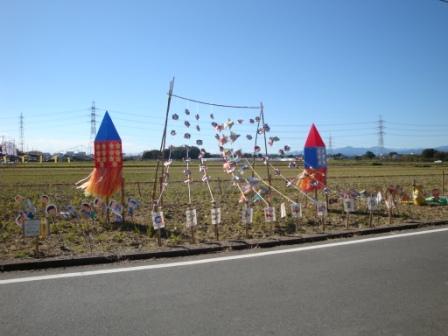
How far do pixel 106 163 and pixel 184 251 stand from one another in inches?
172

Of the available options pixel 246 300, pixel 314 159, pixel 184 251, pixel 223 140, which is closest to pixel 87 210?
pixel 184 251

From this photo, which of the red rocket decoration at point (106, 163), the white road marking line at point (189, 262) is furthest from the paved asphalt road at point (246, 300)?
the red rocket decoration at point (106, 163)

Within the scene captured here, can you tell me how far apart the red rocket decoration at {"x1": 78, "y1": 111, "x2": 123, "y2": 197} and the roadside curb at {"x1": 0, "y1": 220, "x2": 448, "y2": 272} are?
12.6 feet

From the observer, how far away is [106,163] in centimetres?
966

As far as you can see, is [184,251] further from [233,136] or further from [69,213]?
[233,136]

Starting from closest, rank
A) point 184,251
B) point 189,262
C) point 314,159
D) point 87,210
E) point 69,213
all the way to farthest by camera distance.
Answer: point 189,262 → point 184,251 → point 87,210 → point 69,213 → point 314,159

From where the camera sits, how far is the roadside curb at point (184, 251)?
5.42m

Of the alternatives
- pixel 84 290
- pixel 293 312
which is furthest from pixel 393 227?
pixel 84 290

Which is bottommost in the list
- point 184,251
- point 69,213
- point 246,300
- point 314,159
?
point 246,300

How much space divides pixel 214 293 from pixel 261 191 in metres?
5.55

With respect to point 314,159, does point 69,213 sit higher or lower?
lower

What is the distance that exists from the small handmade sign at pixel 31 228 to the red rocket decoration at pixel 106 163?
3628mm

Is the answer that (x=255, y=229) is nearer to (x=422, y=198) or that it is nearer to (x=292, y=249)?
(x=292, y=249)

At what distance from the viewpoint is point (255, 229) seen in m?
8.24
